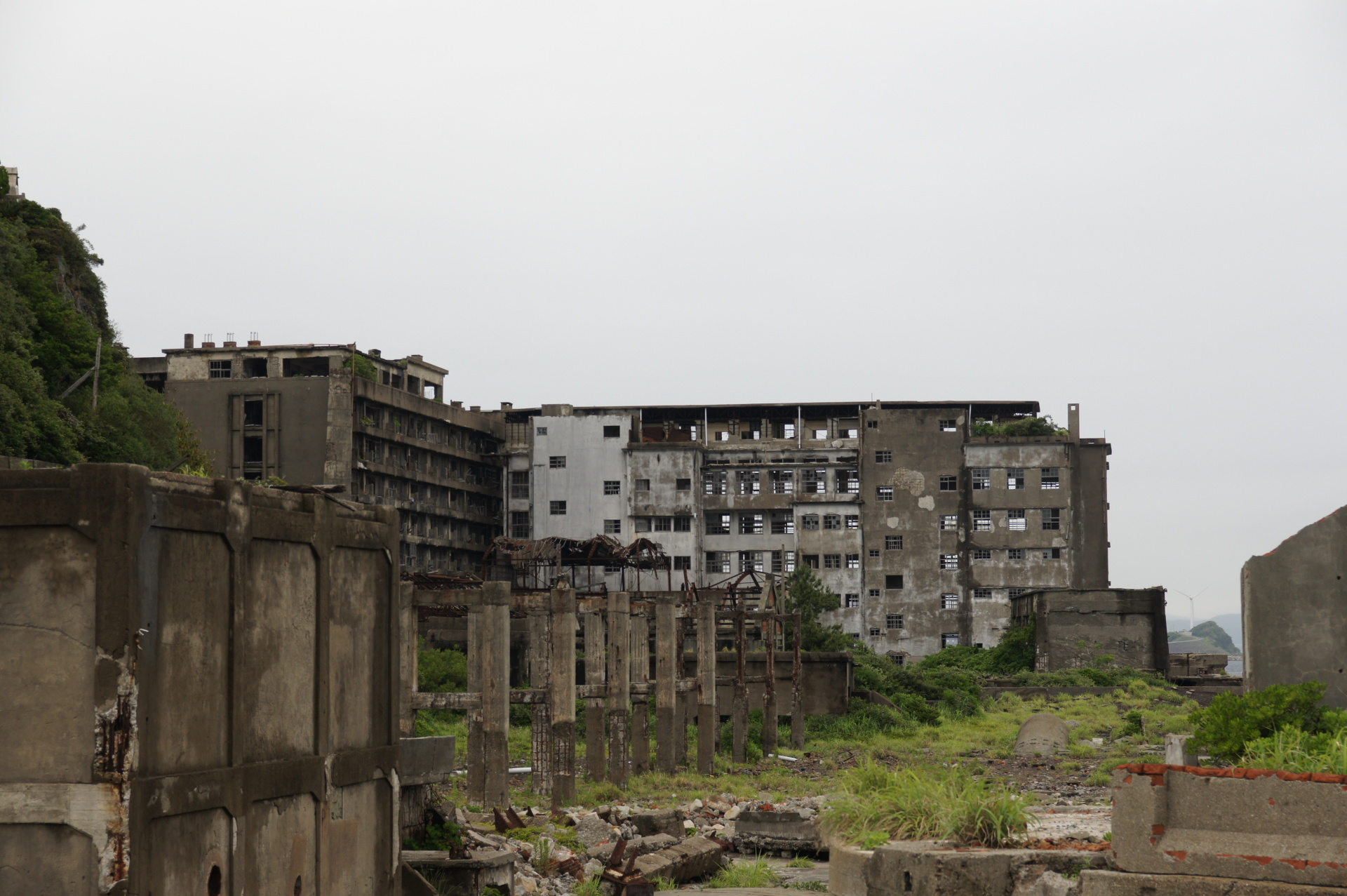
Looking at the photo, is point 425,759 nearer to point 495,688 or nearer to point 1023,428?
point 495,688

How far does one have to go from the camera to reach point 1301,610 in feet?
47.8

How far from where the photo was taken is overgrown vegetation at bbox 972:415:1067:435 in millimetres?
71562

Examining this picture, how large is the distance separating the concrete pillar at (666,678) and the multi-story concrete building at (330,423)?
33.6m

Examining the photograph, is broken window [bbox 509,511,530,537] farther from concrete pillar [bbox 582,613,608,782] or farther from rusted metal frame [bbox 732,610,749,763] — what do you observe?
concrete pillar [bbox 582,613,608,782]

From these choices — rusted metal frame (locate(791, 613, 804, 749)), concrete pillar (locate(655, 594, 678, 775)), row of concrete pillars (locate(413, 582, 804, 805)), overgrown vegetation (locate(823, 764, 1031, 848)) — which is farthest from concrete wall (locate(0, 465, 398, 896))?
rusted metal frame (locate(791, 613, 804, 749))

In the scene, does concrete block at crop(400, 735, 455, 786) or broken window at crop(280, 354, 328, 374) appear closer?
concrete block at crop(400, 735, 455, 786)

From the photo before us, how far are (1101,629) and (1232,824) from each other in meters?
54.0

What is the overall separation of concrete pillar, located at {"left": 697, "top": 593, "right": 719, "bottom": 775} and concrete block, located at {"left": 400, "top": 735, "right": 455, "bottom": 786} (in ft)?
66.1

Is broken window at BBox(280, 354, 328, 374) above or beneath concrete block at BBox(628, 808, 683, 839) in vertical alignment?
above

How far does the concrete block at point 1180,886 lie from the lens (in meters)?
8.20

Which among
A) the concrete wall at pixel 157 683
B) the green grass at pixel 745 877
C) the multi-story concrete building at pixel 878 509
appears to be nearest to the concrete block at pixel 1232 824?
the concrete wall at pixel 157 683

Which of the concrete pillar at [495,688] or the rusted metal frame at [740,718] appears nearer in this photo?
the concrete pillar at [495,688]

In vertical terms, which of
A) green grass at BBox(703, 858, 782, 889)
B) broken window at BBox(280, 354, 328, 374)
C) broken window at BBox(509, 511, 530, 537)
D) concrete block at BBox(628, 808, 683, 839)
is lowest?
green grass at BBox(703, 858, 782, 889)

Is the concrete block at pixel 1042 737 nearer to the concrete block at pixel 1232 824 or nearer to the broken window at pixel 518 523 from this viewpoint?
the concrete block at pixel 1232 824
